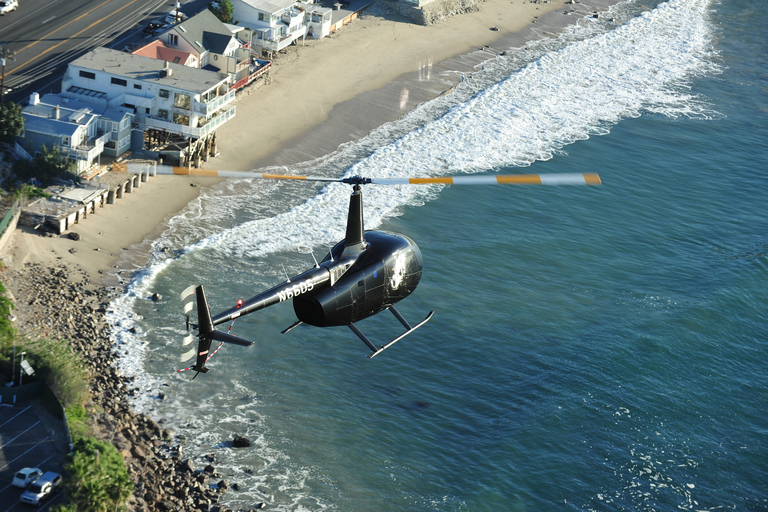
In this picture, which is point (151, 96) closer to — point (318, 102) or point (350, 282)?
point (318, 102)

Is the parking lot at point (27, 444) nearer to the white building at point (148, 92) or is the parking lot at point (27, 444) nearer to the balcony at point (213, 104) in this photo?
the white building at point (148, 92)

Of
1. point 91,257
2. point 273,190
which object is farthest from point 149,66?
point 91,257

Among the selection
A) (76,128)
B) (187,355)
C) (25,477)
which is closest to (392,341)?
(187,355)

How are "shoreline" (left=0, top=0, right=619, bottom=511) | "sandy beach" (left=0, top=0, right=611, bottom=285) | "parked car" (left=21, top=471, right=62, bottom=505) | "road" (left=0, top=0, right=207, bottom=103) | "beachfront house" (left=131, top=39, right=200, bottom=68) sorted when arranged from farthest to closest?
"beachfront house" (left=131, top=39, right=200, bottom=68) < "road" (left=0, top=0, right=207, bottom=103) < "sandy beach" (left=0, top=0, right=611, bottom=285) < "shoreline" (left=0, top=0, right=619, bottom=511) < "parked car" (left=21, top=471, right=62, bottom=505)

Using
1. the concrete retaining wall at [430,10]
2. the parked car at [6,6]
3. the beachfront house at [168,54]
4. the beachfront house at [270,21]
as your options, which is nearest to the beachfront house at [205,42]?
the beachfront house at [168,54]

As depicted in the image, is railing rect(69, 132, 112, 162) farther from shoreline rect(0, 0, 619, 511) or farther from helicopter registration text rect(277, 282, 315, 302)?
helicopter registration text rect(277, 282, 315, 302)

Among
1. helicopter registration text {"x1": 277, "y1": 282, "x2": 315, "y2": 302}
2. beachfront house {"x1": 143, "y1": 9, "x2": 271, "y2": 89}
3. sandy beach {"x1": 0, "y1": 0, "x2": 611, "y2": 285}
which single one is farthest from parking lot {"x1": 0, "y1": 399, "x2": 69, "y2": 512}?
beachfront house {"x1": 143, "y1": 9, "x2": 271, "y2": 89}
